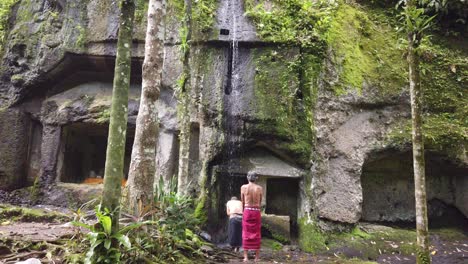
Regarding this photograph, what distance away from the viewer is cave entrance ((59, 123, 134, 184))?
11.4m

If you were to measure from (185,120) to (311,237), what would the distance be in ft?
12.8

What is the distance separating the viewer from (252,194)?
6.89m

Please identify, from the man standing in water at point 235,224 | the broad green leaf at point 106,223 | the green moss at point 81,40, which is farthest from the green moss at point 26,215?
the green moss at point 81,40

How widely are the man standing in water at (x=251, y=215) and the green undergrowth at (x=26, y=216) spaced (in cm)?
436

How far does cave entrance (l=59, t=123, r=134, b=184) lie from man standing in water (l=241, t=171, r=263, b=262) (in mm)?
5605

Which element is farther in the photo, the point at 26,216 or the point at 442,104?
the point at 442,104

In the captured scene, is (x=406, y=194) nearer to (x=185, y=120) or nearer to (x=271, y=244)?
(x=271, y=244)

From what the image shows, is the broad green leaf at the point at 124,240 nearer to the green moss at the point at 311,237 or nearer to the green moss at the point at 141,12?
the green moss at the point at 311,237

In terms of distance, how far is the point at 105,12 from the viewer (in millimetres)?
10633

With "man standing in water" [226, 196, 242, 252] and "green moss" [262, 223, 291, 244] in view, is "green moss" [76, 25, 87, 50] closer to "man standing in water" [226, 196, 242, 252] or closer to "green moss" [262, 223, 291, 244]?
"man standing in water" [226, 196, 242, 252]

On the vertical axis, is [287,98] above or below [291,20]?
below

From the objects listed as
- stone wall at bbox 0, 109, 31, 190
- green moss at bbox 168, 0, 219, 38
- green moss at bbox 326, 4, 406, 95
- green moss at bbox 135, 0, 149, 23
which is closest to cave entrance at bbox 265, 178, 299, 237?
green moss at bbox 326, 4, 406, 95

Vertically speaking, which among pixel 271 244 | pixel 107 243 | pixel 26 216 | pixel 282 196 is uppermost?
pixel 282 196

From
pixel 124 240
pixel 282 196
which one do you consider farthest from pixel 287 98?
pixel 124 240
